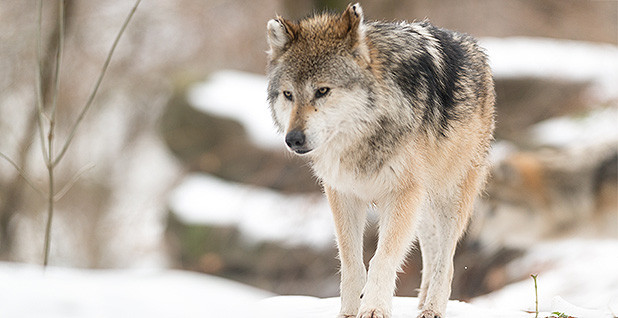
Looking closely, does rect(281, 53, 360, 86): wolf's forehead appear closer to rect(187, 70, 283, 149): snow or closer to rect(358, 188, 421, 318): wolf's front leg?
rect(358, 188, 421, 318): wolf's front leg

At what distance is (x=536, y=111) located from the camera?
36.9ft

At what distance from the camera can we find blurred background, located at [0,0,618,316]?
9242 mm

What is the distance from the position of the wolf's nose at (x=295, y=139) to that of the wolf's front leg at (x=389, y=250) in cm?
65

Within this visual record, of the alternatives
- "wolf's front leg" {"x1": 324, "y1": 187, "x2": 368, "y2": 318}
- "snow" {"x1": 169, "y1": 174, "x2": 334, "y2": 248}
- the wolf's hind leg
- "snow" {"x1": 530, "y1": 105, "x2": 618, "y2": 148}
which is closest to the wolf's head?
"wolf's front leg" {"x1": 324, "y1": 187, "x2": 368, "y2": 318}

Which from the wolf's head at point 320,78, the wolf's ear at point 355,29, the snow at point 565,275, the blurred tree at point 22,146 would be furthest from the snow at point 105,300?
the blurred tree at point 22,146

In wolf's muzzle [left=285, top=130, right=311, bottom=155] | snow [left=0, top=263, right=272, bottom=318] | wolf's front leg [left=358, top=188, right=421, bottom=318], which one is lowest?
wolf's front leg [left=358, top=188, right=421, bottom=318]

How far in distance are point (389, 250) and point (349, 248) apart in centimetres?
36

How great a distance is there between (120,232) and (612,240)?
8109 mm

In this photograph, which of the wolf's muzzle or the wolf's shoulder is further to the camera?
the wolf's shoulder

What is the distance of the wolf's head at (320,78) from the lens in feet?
11.2

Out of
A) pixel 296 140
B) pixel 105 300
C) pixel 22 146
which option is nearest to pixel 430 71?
pixel 296 140

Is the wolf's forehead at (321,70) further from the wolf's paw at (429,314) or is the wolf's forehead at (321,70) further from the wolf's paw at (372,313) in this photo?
→ the wolf's paw at (429,314)

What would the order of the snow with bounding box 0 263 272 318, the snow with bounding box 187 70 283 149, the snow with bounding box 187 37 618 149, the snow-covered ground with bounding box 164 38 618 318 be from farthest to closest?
the snow with bounding box 187 37 618 149
the snow with bounding box 187 70 283 149
the snow-covered ground with bounding box 164 38 618 318
the snow with bounding box 0 263 272 318

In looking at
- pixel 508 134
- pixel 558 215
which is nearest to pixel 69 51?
pixel 508 134
